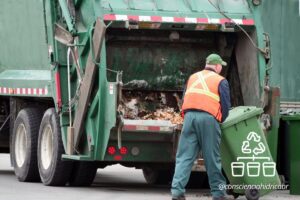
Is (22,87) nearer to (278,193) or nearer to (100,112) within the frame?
(100,112)

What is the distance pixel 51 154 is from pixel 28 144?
0.66 m

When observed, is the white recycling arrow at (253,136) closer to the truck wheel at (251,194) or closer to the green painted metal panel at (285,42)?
the truck wheel at (251,194)

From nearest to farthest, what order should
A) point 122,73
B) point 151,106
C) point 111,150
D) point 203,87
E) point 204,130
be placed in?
point 204,130 → point 203,87 → point 111,150 → point 122,73 → point 151,106

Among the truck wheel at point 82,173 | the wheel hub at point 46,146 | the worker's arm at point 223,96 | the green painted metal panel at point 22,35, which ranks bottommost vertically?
the truck wheel at point 82,173

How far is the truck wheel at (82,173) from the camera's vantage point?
13.1 m

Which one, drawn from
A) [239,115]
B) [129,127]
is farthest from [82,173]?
[239,115]

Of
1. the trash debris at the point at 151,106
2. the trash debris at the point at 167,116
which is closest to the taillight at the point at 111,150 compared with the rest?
the trash debris at the point at 151,106

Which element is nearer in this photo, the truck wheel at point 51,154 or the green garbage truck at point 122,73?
the green garbage truck at point 122,73

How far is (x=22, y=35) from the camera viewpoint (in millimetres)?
14297

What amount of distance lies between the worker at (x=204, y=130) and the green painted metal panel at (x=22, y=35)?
3.33 meters

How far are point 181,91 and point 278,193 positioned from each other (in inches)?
67.0

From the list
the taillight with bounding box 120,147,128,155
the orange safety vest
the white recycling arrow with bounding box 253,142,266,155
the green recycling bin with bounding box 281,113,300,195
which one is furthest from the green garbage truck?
the orange safety vest

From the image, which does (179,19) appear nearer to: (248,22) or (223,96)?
(248,22)

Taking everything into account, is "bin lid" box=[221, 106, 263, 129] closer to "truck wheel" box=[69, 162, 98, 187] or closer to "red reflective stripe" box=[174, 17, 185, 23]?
"red reflective stripe" box=[174, 17, 185, 23]
